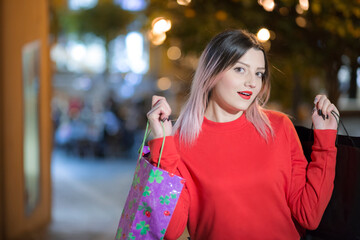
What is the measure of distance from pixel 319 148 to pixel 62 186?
712 centimetres

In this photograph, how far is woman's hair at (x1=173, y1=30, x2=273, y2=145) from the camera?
1.66m

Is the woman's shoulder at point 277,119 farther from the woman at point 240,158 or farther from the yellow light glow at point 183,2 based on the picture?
the yellow light glow at point 183,2

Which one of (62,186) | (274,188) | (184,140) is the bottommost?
(62,186)

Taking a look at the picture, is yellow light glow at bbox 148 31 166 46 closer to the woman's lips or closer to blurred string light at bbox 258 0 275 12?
blurred string light at bbox 258 0 275 12

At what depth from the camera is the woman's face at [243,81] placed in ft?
5.49

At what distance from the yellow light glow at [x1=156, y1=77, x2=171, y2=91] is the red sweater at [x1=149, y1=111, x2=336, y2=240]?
21746 millimetres

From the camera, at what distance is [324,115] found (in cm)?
160

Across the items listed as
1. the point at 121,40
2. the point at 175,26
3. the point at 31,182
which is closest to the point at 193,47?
the point at 175,26

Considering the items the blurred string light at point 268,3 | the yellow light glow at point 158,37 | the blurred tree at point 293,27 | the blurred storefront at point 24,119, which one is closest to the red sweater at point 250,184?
the blurred tree at point 293,27

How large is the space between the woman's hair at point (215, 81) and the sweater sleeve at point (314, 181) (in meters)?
0.17

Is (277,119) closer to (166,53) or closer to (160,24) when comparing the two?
(160,24)

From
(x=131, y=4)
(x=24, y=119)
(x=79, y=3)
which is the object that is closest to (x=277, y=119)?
(x=24, y=119)

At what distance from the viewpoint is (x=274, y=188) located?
1.61 metres

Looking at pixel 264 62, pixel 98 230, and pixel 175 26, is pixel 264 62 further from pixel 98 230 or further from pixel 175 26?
pixel 98 230
